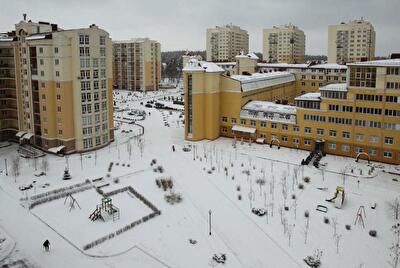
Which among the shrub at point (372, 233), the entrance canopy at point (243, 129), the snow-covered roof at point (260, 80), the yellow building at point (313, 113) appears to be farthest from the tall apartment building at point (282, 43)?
the shrub at point (372, 233)

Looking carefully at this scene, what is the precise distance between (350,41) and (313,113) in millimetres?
66004

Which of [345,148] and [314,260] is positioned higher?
[345,148]

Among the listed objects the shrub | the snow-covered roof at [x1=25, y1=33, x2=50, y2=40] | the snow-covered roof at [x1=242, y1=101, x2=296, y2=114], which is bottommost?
the shrub

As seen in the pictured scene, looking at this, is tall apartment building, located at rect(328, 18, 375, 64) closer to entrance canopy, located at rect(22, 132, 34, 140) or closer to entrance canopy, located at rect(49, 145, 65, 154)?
entrance canopy, located at rect(49, 145, 65, 154)

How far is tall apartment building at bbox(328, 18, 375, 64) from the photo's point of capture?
9525 centimetres

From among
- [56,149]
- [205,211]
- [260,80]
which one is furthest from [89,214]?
[260,80]

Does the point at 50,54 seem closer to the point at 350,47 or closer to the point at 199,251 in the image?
the point at 199,251

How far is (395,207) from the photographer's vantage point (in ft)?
84.9

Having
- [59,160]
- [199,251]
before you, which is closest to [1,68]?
[59,160]

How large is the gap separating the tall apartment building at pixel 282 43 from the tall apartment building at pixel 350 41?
18.8 metres

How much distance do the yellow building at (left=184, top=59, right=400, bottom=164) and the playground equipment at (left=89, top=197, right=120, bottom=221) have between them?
2078 cm

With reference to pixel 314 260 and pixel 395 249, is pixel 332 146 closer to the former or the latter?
pixel 395 249

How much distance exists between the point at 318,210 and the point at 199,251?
9.84m

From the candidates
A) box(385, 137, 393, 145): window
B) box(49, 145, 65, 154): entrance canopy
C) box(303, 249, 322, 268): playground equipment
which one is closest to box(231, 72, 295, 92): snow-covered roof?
box(385, 137, 393, 145): window
